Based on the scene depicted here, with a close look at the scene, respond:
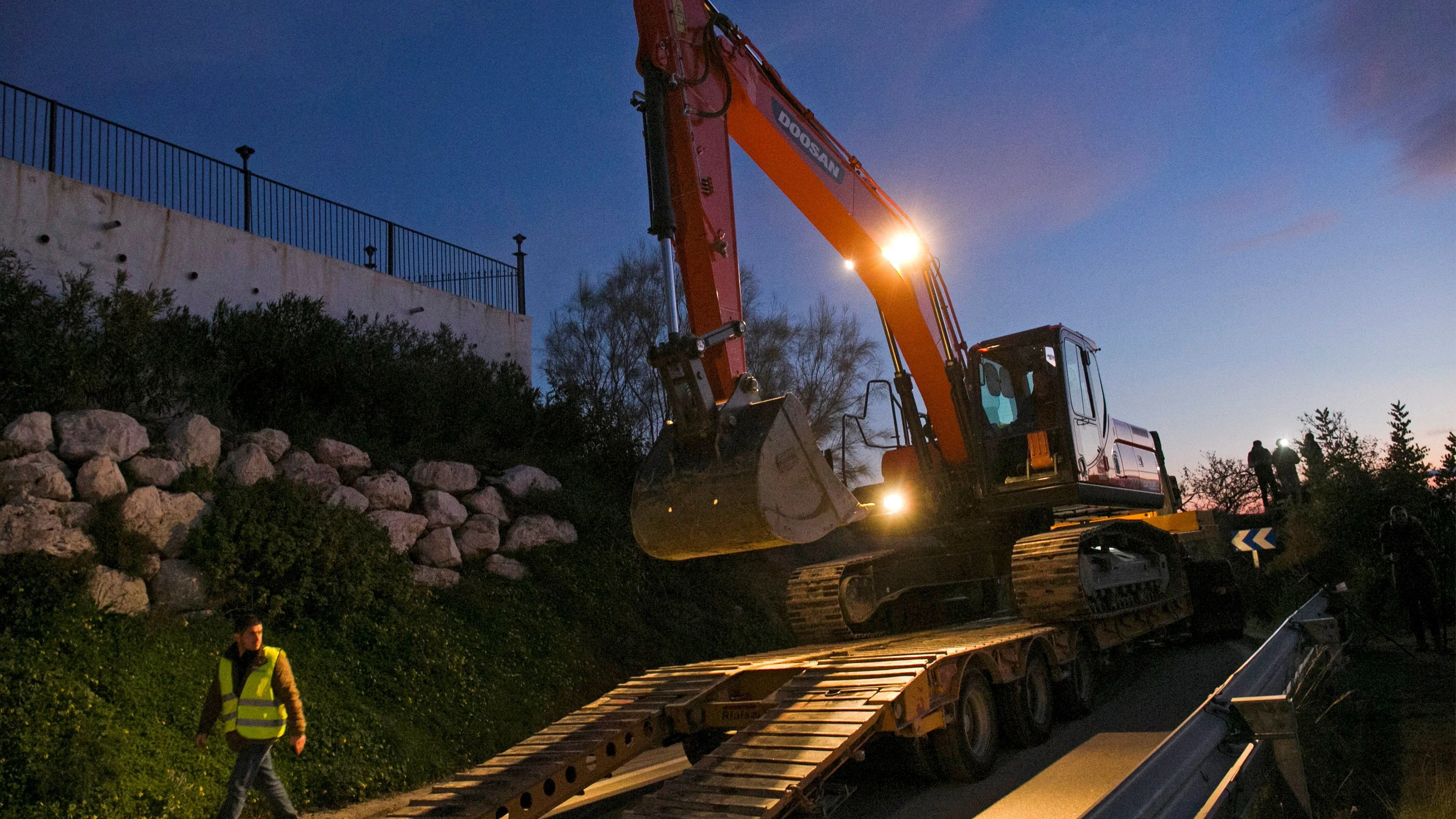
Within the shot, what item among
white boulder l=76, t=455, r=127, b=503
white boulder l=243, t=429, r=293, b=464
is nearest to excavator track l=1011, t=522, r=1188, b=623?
white boulder l=243, t=429, r=293, b=464

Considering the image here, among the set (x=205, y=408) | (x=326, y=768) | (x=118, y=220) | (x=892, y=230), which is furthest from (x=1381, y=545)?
(x=118, y=220)

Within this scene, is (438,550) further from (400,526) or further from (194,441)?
(194,441)

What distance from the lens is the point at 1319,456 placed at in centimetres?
1661

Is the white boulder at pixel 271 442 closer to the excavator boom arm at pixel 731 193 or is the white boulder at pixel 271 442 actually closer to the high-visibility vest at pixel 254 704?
the high-visibility vest at pixel 254 704

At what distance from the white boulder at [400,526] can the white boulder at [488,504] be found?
3.21 feet

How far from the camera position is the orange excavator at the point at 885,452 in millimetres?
5609

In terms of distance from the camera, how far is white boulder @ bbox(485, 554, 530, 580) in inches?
453

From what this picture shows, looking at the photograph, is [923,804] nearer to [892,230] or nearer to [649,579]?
[892,230]

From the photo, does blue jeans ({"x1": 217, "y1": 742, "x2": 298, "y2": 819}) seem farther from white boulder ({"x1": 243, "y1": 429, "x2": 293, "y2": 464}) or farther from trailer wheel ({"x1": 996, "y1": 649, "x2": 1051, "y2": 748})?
trailer wheel ({"x1": 996, "y1": 649, "x2": 1051, "y2": 748})

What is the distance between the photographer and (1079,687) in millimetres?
8938

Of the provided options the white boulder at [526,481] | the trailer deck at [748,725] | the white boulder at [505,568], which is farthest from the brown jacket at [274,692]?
the white boulder at [526,481]

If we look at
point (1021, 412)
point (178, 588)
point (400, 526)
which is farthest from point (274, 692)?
point (1021, 412)

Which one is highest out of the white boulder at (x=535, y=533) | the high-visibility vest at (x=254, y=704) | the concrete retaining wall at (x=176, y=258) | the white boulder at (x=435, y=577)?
the concrete retaining wall at (x=176, y=258)

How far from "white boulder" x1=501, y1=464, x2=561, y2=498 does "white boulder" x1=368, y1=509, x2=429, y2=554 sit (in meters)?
1.75
